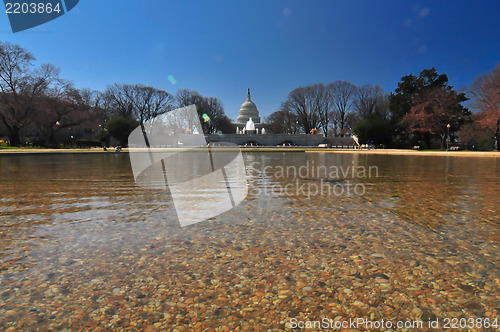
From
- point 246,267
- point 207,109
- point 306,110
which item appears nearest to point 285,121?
point 306,110

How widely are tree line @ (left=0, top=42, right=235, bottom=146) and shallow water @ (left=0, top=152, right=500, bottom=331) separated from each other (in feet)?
134

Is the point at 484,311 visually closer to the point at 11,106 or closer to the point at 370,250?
the point at 370,250

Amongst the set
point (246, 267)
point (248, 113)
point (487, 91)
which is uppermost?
point (248, 113)

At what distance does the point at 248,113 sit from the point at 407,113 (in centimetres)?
4786

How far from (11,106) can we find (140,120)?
23018 mm

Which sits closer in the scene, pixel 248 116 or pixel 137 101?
pixel 137 101

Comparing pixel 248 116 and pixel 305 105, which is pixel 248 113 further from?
pixel 305 105

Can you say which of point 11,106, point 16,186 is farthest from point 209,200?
point 11,106

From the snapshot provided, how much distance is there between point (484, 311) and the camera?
2.18 m

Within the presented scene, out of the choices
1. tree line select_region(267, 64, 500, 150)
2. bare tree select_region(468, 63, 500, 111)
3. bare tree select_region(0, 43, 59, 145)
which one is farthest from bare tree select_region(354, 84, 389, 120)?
bare tree select_region(0, 43, 59, 145)

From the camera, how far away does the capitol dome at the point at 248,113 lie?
85.3 meters

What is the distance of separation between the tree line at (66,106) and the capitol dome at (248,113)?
1793 cm

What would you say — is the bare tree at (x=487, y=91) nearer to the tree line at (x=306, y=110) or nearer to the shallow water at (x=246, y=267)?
the tree line at (x=306, y=110)

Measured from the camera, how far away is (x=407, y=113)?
150 ft
